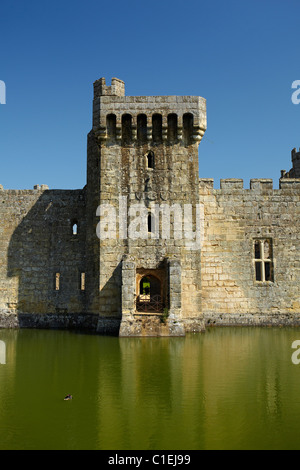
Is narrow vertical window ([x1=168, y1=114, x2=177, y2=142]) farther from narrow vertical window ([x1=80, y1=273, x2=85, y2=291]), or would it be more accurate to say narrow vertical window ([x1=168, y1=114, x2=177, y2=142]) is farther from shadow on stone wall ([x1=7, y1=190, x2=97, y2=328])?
narrow vertical window ([x1=80, y1=273, x2=85, y2=291])

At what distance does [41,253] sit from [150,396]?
1261 cm

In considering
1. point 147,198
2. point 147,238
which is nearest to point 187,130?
point 147,198

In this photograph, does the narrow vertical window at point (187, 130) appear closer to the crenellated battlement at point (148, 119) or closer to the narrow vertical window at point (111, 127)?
the crenellated battlement at point (148, 119)

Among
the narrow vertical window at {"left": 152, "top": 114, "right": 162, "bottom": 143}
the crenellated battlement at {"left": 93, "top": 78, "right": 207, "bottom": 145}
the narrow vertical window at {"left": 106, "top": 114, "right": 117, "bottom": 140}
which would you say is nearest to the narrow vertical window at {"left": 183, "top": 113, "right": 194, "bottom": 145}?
the crenellated battlement at {"left": 93, "top": 78, "right": 207, "bottom": 145}

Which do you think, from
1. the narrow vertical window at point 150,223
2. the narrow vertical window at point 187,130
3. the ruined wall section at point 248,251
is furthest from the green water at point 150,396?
the narrow vertical window at point 187,130

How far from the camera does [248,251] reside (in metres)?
18.7

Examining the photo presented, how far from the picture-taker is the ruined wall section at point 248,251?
1838 centimetres

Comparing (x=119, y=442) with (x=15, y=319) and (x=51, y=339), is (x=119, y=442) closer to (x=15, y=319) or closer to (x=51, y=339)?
(x=51, y=339)

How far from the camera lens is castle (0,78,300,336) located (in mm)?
16938

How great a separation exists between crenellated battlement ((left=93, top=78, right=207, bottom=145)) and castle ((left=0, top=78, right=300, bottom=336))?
40 millimetres

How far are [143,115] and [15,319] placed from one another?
34.1 feet

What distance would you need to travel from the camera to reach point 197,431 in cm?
629

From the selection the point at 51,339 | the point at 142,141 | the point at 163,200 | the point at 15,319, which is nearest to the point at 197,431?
the point at 51,339

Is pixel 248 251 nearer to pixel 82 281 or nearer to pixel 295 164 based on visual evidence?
pixel 295 164
